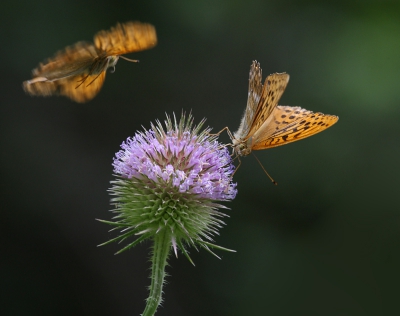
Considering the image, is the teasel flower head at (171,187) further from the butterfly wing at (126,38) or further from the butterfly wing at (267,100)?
the butterfly wing at (126,38)

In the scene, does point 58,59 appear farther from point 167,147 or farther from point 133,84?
point 133,84

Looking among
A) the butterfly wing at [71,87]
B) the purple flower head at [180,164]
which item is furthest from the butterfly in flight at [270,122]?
the butterfly wing at [71,87]

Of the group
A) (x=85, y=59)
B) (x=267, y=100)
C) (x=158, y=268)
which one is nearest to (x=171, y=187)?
(x=158, y=268)

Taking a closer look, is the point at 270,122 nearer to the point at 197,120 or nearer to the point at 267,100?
the point at 267,100

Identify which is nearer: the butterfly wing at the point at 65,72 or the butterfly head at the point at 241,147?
the butterfly wing at the point at 65,72

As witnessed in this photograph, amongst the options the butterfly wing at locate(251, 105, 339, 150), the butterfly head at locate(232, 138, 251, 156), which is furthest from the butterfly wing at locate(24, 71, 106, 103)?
the butterfly wing at locate(251, 105, 339, 150)

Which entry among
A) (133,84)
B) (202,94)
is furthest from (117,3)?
(202,94)
